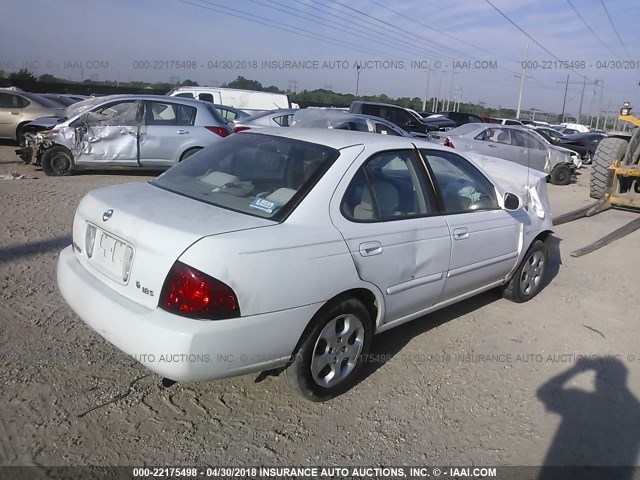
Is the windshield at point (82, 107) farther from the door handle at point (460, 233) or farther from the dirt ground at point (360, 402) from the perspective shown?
the door handle at point (460, 233)


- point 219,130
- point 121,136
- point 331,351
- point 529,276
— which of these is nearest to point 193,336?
point 331,351

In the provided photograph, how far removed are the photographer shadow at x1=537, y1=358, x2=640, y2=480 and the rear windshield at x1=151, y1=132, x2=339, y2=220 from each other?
2069mm

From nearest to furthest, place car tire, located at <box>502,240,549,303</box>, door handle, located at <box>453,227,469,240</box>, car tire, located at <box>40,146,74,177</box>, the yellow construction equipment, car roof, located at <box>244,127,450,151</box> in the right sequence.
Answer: car roof, located at <box>244,127,450,151</box> < door handle, located at <box>453,227,469,240</box> < car tire, located at <box>502,240,549,303</box> < car tire, located at <box>40,146,74,177</box> < the yellow construction equipment

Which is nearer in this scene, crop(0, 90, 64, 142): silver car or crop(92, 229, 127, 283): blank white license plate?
crop(92, 229, 127, 283): blank white license plate

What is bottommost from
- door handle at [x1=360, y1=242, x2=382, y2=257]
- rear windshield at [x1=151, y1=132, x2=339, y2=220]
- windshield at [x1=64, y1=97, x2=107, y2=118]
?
door handle at [x1=360, y1=242, x2=382, y2=257]

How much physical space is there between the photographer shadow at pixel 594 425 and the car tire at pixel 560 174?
11.8 metres

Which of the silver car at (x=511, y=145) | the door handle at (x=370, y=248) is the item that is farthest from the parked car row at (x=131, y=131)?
the door handle at (x=370, y=248)

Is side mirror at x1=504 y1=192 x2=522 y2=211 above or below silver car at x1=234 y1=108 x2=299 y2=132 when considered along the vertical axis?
below

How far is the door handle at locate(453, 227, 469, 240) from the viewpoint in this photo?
12.5ft

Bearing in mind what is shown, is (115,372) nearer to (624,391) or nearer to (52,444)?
(52,444)

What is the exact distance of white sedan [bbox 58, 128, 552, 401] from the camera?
253 centimetres

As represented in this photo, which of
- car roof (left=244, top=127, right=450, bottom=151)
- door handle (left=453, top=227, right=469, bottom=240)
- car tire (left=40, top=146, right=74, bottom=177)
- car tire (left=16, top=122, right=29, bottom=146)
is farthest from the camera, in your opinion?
car tire (left=16, top=122, right=29, bottom=146)

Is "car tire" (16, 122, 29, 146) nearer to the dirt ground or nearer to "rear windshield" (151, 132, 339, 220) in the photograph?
the dirt ground

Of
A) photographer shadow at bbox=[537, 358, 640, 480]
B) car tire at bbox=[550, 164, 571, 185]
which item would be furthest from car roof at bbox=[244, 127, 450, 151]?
car tire at bbox=[550, 164, 571, 185]
